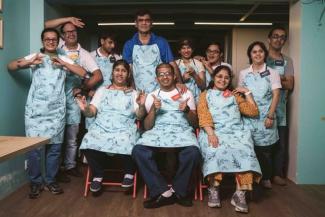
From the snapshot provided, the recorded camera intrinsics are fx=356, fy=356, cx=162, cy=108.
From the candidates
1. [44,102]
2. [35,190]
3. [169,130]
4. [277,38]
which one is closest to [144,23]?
[169,130]

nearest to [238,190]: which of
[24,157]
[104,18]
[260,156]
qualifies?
[260,156]

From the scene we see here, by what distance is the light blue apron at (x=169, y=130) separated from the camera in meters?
3.23

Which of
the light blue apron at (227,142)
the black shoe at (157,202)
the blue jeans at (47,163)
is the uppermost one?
the light blue apron at (227,142)

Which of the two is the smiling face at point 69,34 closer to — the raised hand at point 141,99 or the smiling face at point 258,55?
the raised hand at point 141,99

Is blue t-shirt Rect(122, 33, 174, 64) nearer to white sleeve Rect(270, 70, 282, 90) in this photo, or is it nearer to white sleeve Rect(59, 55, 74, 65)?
white sleeve Rect(59, 55, 74, 65)

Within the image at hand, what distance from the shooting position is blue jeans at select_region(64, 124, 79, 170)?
3.91m

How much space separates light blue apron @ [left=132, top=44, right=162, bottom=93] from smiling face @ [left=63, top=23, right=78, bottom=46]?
2.22 ft

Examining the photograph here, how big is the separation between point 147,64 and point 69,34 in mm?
889

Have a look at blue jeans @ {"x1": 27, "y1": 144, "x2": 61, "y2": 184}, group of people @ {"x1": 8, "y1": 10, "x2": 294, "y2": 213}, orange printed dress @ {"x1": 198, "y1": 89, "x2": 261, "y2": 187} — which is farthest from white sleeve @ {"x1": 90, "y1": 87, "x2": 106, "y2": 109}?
orange printed dress @ {"x1": 198, "y1": 89, "x2": 261, "y2": 187}

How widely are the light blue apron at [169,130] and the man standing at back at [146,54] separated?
40 cm

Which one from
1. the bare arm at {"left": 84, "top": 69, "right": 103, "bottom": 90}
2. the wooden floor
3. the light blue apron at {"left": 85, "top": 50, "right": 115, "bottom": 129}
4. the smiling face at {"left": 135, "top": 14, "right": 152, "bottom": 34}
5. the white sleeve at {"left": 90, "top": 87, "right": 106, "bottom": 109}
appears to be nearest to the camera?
the wooden floor

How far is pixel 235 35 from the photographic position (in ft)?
24.7

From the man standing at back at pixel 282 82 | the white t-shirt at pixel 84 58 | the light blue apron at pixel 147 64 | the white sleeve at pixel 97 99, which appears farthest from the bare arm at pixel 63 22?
the man standing at back at pixel 282 82

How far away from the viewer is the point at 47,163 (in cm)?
350
